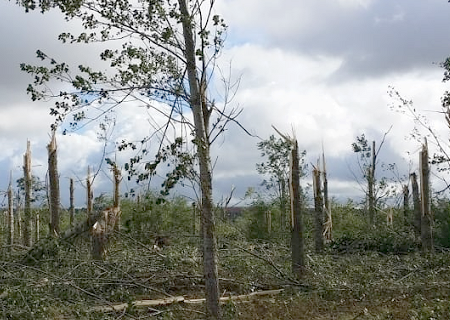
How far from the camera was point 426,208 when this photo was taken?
1432 centimetres

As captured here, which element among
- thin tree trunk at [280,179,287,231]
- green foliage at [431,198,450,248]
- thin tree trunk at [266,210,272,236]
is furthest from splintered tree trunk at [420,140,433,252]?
thin tree trunk at [266,210,272,236]

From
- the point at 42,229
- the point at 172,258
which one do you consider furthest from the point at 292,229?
the point at 42,229

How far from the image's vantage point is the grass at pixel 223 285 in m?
8.58

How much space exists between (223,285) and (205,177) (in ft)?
11.1

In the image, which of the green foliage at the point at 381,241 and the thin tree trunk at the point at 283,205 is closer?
the green foliage at the point at 381,241

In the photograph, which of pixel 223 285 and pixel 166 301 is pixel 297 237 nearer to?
pixel 223 285

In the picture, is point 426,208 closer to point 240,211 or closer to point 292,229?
point 292,229

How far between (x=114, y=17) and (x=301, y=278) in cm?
587

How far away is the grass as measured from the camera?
8.58 metres

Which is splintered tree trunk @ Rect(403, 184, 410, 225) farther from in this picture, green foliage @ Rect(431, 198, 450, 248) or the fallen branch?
the fallen branch

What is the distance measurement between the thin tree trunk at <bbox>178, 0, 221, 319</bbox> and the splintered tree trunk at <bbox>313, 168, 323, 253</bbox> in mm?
8001

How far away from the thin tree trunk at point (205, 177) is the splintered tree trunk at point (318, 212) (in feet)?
26.2

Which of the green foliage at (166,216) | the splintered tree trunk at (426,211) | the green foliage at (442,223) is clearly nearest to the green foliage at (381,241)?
the green foliage at (442,223)

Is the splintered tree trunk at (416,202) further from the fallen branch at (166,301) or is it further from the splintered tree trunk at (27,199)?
the splintered tree trunk at (27,199)
